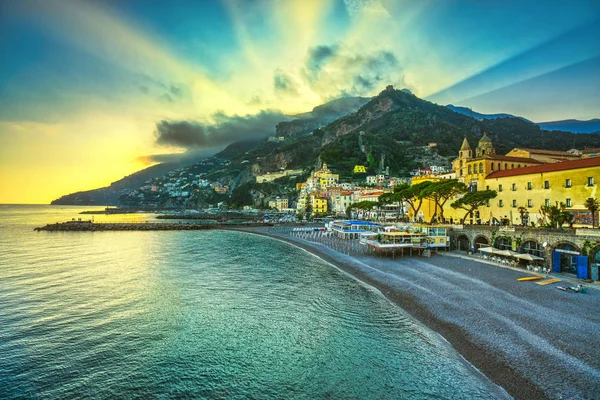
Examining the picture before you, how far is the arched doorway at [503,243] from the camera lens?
31.6 meters

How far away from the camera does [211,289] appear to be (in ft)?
82.4

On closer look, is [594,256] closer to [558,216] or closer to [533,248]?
[533,248]

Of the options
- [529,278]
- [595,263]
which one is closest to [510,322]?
[529,278]

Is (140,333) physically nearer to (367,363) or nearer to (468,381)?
(367,363)

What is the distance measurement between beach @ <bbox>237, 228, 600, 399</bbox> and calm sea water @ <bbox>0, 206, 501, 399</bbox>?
1.03 m

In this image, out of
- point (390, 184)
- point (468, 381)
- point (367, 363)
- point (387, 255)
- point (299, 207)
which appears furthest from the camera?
point (299, 207)

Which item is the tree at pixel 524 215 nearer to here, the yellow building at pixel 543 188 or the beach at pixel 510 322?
the yellow building at pixel 543 188

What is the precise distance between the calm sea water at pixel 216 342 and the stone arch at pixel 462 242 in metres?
19.0

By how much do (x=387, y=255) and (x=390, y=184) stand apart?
85127 millimetres

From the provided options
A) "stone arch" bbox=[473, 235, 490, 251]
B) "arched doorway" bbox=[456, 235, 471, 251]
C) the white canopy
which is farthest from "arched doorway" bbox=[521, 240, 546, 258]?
"arched doorway" bbox=[456, 235, 471, 251]

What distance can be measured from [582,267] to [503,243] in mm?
9469

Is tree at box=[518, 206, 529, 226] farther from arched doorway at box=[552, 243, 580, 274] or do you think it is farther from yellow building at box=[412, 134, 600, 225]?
arched doorway at box=[552, 243, 580, 274]

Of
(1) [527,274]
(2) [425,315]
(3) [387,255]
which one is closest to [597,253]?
(1) [527,274]

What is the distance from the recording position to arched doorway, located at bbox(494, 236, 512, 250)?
31.6 m
